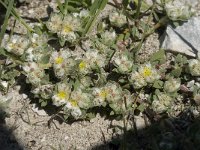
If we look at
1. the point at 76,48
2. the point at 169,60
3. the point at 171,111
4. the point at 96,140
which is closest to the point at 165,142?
the point at 171,111

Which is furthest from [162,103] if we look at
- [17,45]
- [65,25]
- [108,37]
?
[17,45]

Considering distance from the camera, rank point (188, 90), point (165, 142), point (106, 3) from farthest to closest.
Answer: point (106, 3) → point (188, 90) → point (165, 142)

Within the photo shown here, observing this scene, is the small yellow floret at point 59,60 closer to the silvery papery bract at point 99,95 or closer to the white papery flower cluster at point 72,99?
the white papery flower cluster at point 72,99

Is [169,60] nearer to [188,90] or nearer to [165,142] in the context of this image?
[188,90]

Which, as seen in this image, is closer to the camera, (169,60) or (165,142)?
(165,142)

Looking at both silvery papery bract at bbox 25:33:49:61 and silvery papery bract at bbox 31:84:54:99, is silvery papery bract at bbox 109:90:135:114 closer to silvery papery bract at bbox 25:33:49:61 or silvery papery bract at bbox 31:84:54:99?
silvery papery bract at bbox 31:84:54:99

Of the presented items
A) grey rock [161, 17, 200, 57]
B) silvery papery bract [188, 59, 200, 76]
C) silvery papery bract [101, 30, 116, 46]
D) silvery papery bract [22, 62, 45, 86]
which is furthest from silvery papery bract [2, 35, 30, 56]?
silvery papery bract [188, 59, 200, 76]

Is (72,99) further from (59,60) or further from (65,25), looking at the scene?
(65,25)
